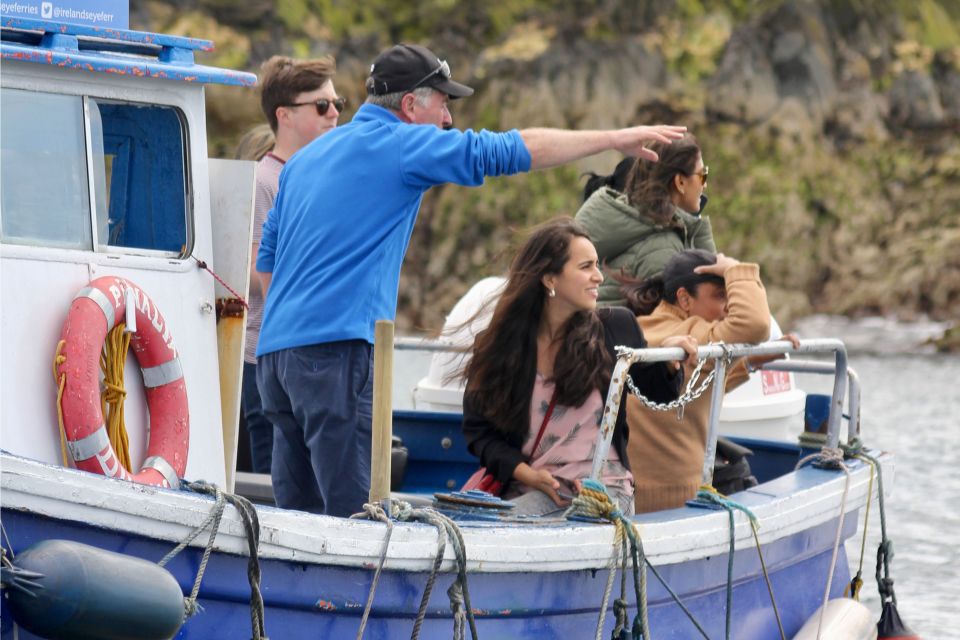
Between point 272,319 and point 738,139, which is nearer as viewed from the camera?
point 272,319

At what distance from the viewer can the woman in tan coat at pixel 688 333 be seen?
504cm

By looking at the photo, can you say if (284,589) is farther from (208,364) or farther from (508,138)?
(508,138)

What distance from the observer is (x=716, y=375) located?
4.81m

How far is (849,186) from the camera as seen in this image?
4338cm

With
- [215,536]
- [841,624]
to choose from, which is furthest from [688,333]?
[215,536]

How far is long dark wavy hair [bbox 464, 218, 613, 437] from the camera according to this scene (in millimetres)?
4594

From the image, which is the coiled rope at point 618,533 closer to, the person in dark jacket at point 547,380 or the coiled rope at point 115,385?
the person in dark jacket at point 547,380

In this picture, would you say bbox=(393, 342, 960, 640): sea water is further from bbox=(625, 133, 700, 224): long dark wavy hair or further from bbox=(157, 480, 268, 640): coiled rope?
bbox=(157, 480, 268, 640): coiled rope

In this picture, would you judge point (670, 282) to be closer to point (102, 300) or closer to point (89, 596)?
point (102, 300)

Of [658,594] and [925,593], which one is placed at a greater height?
[658,594]

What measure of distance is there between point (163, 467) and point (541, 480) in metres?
1.21

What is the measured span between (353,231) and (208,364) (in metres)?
0.60

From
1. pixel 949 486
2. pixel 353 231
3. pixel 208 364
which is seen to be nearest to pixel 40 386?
pixel 208 364

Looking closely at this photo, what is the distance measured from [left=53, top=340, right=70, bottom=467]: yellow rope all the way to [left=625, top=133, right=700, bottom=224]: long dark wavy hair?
2.69 meters
